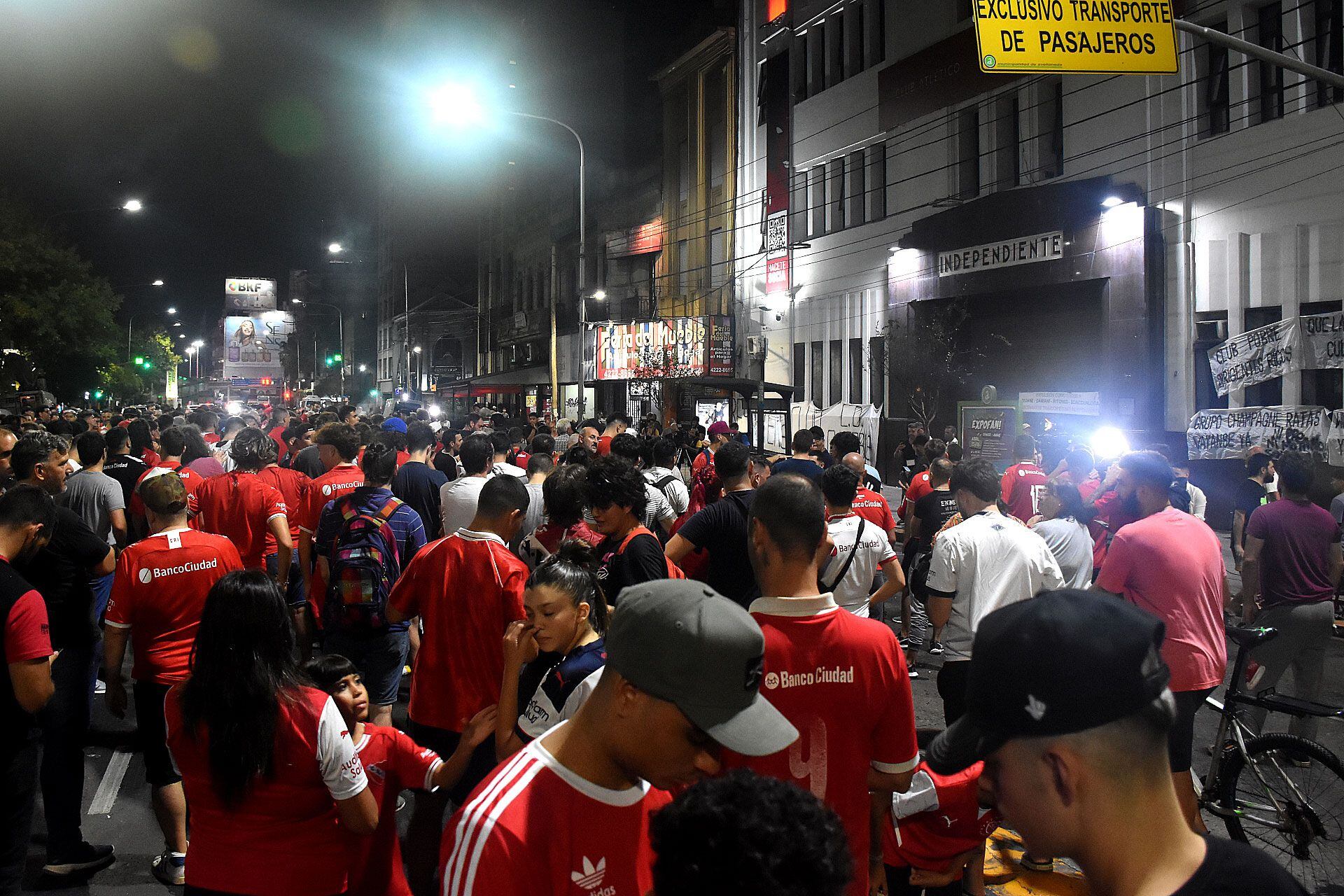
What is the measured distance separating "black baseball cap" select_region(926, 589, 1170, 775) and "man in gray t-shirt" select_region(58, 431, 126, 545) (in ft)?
26.3

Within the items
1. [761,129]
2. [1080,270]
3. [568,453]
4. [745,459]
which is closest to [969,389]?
[1080,270]

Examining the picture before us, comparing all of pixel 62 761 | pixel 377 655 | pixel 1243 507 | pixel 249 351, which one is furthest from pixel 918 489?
pixel 249 351

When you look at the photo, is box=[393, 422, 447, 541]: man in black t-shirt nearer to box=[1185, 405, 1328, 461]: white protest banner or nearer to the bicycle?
the bicycle

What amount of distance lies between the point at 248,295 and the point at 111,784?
165 m

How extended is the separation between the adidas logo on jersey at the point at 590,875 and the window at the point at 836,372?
99.2 ft

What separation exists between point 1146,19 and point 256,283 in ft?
542

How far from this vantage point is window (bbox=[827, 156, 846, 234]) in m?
31.6

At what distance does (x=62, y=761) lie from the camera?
201 inches

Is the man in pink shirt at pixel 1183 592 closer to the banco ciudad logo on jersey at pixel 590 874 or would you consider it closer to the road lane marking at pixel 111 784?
the banco ciudad logo on jersey at pixel 590 874

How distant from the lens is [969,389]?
26078 mm

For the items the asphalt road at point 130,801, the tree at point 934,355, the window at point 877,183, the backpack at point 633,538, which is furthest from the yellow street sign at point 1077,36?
the window at point 877,183

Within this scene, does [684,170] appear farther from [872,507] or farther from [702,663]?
[702,663]

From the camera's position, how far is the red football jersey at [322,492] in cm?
735

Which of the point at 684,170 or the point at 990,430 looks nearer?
the point at 990,430
